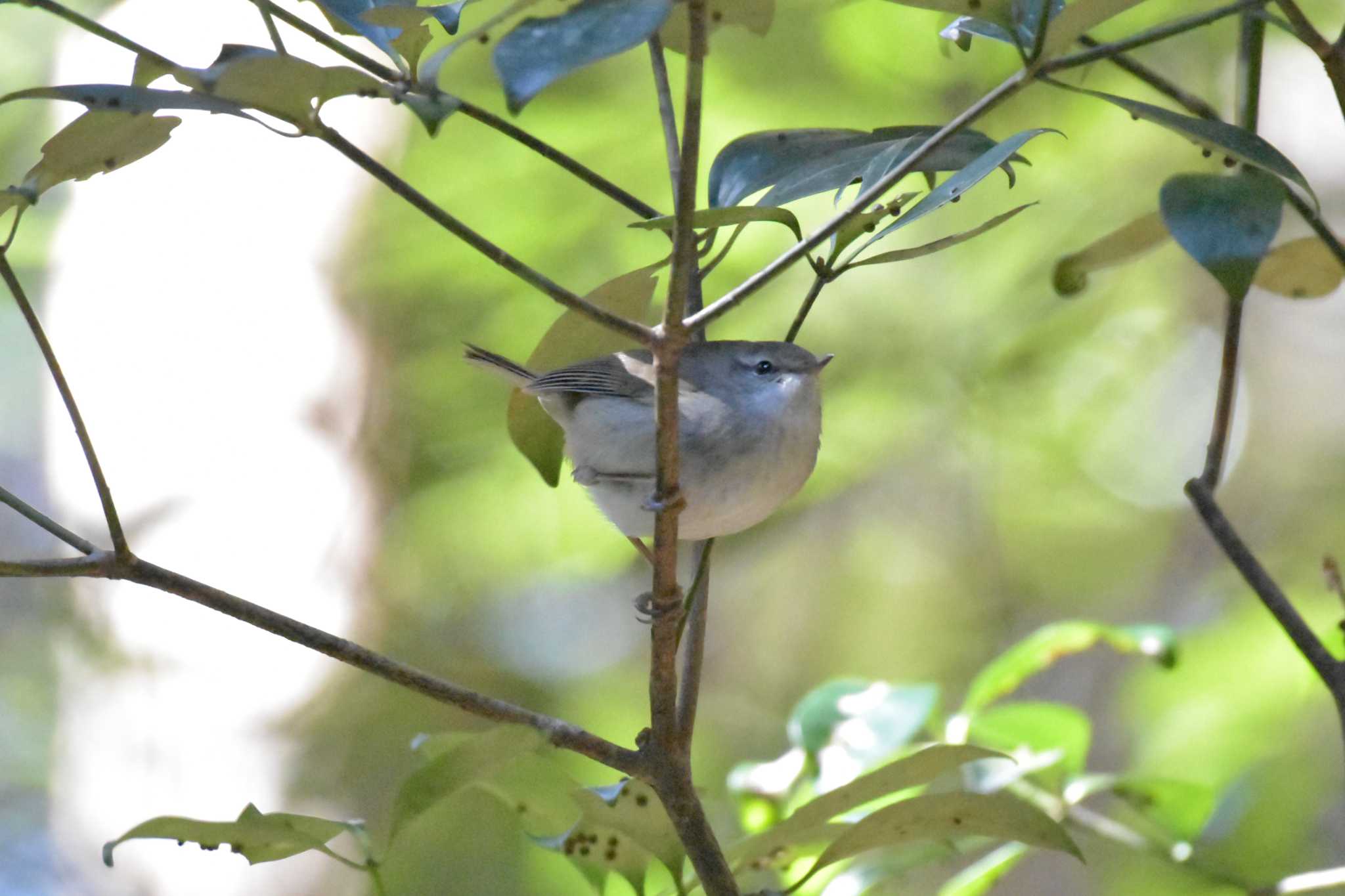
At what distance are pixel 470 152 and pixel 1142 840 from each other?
3099 mm

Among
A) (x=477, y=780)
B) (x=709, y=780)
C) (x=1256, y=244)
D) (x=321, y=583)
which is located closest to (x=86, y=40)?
(x=321, y=583)

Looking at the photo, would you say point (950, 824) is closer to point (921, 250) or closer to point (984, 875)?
point (984, 875)

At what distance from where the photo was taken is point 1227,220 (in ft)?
4.38

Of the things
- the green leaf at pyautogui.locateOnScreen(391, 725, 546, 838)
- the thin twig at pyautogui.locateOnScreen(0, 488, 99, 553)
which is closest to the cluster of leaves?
the green leaf at pyautogui.locateOnScreen(391, 725, 546, 838)

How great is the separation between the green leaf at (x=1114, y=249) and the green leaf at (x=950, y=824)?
37.6 inches

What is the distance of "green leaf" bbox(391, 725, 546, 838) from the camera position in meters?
1.31

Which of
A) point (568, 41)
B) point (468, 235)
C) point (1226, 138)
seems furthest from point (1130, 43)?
point (468, 235)

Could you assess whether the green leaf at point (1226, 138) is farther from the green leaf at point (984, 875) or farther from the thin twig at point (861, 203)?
the green leaf at point (984, 875)

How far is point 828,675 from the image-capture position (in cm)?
534

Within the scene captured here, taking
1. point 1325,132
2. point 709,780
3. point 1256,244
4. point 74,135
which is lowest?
point 1256,244

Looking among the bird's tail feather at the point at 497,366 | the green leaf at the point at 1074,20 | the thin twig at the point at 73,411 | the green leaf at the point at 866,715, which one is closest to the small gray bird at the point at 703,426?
the bird's tail feather at the point at 497,366

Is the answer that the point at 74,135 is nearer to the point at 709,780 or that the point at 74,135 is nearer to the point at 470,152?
the point at 470,152

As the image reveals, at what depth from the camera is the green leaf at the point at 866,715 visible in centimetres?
203

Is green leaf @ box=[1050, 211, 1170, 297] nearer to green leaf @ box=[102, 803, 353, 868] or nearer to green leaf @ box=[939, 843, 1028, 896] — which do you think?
green leaf @ box=[939, 843, 1028, 896]
